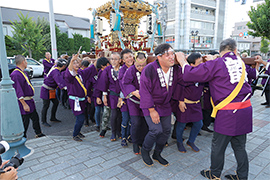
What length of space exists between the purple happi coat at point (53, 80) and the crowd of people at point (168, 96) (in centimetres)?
3

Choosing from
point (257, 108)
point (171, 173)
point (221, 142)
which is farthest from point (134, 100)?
point (257, 108)

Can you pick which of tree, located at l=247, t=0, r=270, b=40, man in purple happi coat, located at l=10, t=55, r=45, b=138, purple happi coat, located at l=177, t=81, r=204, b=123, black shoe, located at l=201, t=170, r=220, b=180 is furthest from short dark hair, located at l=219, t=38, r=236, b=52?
tree, located at l=247, t=0, r=270, b=40

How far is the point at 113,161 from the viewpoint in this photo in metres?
3.17

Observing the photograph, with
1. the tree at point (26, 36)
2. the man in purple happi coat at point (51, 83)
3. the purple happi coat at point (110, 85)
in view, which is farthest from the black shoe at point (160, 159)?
the tree at point (26, 36)

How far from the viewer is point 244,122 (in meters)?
2.38

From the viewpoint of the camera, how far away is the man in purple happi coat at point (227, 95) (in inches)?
91.7

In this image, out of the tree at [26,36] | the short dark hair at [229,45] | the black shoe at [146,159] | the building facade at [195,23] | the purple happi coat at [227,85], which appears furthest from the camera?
the building facade at [195,23]

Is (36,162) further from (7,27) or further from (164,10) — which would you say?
(164,10)

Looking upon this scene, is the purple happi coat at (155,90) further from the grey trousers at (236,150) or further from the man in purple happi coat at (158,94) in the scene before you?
the grey trousers at (236,150)

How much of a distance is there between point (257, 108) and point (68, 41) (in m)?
32.3

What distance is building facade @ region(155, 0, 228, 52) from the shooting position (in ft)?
128

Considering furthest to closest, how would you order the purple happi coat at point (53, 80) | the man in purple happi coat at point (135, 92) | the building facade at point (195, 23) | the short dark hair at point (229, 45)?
1. the building facade at point (195, 23)
2. the purple happi coat at point (53, 80)
3. the man in purple happi coat at point (135, 92)
4. the short dark hair at point (229, 45)

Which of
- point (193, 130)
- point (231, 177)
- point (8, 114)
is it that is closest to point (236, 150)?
point (231, 177)

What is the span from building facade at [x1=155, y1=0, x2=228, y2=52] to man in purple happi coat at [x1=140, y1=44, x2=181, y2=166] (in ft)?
120
